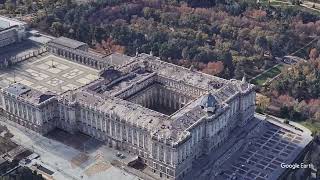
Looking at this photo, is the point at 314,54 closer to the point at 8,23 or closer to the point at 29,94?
the point at 29,94

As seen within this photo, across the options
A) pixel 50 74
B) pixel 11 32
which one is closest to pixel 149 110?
pixel 50 74

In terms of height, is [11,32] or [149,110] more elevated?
[11,32]

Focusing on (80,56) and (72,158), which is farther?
(80,56)

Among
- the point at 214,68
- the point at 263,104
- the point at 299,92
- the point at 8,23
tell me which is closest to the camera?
the point at 263,104

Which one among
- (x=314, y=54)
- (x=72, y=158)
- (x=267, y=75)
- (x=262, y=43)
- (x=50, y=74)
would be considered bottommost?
(x=72, y=158)

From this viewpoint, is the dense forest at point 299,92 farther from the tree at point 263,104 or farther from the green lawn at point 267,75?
the green lawn at point 267,75

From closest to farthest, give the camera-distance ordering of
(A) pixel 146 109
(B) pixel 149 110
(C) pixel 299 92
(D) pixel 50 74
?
(B) pixel 149 110
(A) pixel 146 109
(C) pixel 299 92
(D) pixel 50 74

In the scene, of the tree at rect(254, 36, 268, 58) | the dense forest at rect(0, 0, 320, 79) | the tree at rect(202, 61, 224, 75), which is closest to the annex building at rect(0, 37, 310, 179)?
the tree at rect(202, 61, 224, 75)
